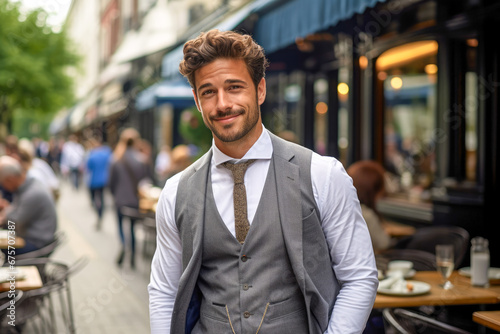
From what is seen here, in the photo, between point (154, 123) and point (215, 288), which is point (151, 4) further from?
point (215, 288)

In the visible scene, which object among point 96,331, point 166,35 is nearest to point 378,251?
point 96,331

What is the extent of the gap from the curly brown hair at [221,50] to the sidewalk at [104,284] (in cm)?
415

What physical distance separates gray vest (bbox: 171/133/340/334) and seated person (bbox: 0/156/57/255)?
4257mm

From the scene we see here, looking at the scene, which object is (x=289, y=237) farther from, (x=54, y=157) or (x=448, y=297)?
(x=54, y=157)

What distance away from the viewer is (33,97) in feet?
91.1

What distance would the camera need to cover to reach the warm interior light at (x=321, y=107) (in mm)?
9992

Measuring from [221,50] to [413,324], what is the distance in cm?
201

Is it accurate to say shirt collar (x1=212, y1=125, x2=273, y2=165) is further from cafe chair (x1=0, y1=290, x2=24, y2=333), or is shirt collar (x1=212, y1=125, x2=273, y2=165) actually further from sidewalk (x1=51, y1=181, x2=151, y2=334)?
sidewalk (x1=51, y1=181, x2=151, y2=334)

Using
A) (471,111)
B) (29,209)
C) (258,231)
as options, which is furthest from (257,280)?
(471,111)

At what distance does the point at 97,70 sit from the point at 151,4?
19368 mm

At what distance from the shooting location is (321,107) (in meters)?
10.2

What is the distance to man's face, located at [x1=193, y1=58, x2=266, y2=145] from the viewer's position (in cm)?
198

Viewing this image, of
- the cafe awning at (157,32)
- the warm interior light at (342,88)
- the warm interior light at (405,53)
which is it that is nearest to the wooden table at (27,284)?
the warm interior light at (405,53)

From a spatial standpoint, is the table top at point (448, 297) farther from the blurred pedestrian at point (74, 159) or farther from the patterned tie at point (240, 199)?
the blurred pedestrian at point (74, 159)
